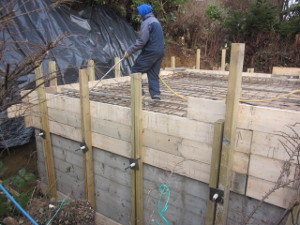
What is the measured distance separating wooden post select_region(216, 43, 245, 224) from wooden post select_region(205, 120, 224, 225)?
0.17 ft

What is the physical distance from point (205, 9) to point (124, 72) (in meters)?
8.50

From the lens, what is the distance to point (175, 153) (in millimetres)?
2918

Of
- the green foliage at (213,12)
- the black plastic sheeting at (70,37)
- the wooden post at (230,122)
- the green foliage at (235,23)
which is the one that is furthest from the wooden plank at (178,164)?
the green foliage at (213,12)

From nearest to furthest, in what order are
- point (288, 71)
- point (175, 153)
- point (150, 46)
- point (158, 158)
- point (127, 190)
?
point (175, 153), point (158, 158), point (127, 190), point (150, 46), point (288, 71)

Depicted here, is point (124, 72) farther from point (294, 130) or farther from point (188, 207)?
point (294, 130)

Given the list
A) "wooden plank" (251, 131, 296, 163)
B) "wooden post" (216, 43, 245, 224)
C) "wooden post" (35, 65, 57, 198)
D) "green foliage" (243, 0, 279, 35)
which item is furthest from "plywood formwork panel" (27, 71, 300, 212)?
"green foliage" (243, 0, 279, 35)

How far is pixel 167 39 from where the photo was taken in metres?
12.5

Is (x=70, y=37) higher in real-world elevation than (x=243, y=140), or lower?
higher

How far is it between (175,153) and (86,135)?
146cm

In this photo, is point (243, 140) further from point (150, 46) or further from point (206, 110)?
point (150, 46)

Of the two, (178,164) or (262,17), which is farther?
(262,17)

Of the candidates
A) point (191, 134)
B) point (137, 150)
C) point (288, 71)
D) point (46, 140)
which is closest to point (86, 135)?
point (137, 150)

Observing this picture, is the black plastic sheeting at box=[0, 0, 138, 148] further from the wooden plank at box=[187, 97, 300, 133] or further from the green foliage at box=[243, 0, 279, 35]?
the green foliage at box=[243, 0, 279, 35]

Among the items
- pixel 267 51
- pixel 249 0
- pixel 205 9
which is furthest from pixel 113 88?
pixel 249 0
